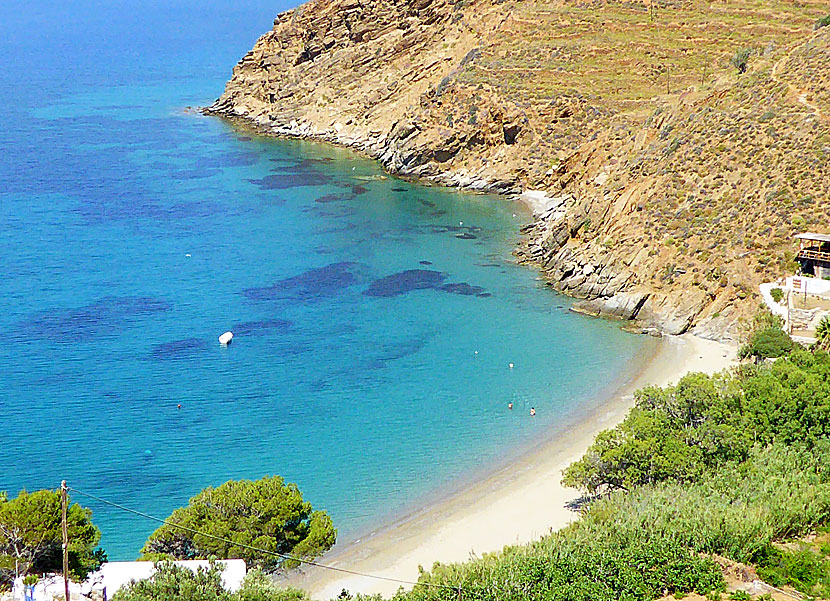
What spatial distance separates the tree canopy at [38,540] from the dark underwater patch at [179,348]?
22749 millimetres

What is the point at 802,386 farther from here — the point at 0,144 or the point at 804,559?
the point at 0,144

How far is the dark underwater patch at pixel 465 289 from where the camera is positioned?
191 feet

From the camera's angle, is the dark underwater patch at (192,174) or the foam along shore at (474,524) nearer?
the foam along shore at (474,524)

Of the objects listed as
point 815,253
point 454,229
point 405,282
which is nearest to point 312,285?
point 405,282

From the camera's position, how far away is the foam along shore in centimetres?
3312

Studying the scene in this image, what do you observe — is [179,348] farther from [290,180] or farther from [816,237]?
[290,180]

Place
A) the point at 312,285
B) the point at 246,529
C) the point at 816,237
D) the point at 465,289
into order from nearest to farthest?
the point at 246,529
the point at 816,237
the point at 465,289
the point at 312,285

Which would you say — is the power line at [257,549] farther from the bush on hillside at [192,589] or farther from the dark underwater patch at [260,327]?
the dark underwater patch at [260,327]

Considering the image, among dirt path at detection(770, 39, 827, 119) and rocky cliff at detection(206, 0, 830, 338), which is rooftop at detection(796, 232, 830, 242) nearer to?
rocky cliff at detection(206, 0, 830, 338)

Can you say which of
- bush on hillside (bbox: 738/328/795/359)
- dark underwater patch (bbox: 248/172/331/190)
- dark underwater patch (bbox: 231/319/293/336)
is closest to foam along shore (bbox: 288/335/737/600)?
bush on hillside (bbox: 738/328/795/359)

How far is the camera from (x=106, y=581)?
2692 cm

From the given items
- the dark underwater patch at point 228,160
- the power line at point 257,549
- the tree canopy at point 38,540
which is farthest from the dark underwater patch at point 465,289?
the dark underwater patch at point 228,160

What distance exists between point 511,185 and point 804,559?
5652 centimetres

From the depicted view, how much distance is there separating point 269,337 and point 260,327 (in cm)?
162
